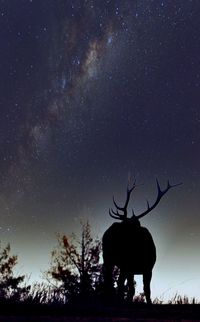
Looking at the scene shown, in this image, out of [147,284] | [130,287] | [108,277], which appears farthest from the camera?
[108,277]

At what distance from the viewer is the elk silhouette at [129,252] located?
10.9 meters

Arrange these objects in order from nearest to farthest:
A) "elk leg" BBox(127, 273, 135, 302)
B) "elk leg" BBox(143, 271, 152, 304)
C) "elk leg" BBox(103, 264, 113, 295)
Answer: "elk leg" BBox(143, 271, 152, 304) < "elk leg" BBox(127, 273, 135, 302) < "elk leg" BBox(103, 264, 113, 295)

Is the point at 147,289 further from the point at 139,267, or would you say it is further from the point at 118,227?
the point at 118,227

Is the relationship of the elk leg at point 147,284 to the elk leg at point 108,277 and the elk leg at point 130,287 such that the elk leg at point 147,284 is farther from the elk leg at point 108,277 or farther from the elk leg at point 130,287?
the elk leg at point 108,277

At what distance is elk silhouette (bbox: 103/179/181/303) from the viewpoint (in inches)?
430

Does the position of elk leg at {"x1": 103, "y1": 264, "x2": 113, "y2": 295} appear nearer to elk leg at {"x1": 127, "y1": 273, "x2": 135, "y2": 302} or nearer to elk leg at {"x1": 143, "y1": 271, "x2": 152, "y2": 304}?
elk leg at {"x1": 127, "y1": 273, "x2": 135, "y2": 302}

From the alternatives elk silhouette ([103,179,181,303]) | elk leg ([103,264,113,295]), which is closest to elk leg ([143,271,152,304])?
elk silhouette ([103,179,181,303])

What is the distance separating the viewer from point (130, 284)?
11.2 m

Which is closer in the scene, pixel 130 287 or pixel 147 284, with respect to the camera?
pixel 147 284

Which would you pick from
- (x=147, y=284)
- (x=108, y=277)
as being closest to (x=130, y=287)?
(x=108, y=277)

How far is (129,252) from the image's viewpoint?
438 inches

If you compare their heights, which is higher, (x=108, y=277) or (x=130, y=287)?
(x=108, y=277)

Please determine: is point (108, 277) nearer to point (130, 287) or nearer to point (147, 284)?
point (130, 287)

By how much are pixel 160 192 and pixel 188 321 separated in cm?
1034
